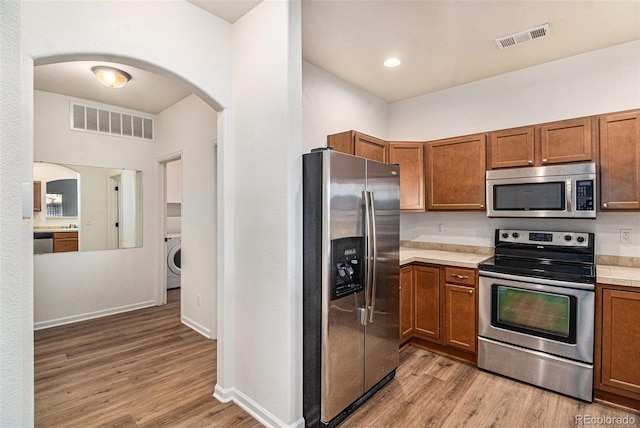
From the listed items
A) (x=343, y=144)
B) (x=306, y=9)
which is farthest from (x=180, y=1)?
(x=343, y=144)

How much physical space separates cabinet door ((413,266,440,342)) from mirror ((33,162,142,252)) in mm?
3992

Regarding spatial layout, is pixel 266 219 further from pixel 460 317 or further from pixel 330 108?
pixel 460 317

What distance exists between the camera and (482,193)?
3203 millimetres

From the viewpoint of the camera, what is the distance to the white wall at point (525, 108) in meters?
2.73

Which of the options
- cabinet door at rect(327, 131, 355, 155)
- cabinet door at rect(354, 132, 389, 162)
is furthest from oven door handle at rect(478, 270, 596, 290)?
cabinet door at rect(327, 131, 355, 155)

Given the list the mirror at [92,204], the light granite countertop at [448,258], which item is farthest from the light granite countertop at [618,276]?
the mirror at [92,204]

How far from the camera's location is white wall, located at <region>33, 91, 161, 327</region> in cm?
384

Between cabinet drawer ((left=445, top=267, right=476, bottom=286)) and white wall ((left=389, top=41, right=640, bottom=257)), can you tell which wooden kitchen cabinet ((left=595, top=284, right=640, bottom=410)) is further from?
cabinet drawer ((left=445, top=267, right=476, bottom=286))

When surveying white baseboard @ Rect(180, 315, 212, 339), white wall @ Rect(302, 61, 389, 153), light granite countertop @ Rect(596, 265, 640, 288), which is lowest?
white baseboard @ Rect(180, 315, 212, 339)

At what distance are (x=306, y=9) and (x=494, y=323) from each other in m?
3.02

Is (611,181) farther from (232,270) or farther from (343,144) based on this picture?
(232,270)

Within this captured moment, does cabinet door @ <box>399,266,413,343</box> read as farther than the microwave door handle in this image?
Yes

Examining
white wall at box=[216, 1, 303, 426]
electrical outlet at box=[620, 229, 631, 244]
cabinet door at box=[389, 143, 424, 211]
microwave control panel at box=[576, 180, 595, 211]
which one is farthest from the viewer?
cabinet door at box=[389, 143, 424, 211]

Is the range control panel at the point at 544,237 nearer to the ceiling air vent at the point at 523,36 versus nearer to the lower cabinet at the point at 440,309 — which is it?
the lower cabinet at the point at 440,309
